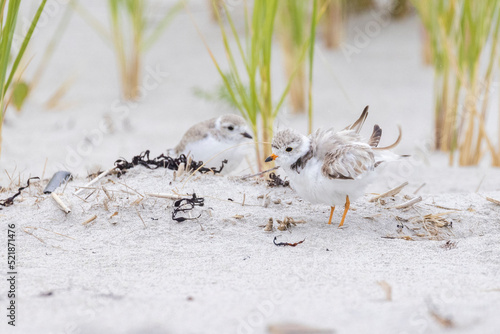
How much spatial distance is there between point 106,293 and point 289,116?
5147 mm

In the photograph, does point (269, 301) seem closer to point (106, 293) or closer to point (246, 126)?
point (106, 293)

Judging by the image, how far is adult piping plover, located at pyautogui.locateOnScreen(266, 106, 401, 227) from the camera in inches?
119

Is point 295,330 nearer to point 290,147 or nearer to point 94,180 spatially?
point 290,147

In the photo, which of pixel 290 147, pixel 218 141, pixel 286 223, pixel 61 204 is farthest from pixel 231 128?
pixel 61 204

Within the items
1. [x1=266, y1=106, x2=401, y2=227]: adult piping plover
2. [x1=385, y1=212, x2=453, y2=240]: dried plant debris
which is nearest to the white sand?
[x1=385, y1=212, x2=453, y2=240]: dried plant debris

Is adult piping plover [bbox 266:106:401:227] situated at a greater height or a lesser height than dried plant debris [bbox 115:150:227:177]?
greater

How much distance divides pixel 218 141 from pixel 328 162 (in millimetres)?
1464

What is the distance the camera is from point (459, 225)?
3361 millimetres

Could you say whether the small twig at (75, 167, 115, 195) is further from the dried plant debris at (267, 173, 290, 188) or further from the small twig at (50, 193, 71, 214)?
the dried plant debris at (267, 173, 290, 188)

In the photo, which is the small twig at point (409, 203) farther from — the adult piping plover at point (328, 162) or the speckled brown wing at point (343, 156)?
the speckled brown wing at point (343, 156)

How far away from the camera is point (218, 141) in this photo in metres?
4.38

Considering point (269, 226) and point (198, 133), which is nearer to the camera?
point (269, 226)

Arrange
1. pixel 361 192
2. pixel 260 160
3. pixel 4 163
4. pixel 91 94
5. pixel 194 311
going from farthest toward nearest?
pixel 91 94, pixel 4 163, pixel 260 160, pixel 361 192, pixel 194 311

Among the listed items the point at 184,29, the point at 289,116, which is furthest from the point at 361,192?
the point at 184,29
